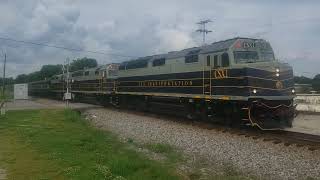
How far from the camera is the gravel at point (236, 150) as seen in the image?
11683 mm

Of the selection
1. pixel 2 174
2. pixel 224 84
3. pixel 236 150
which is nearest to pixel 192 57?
pixel 224 84

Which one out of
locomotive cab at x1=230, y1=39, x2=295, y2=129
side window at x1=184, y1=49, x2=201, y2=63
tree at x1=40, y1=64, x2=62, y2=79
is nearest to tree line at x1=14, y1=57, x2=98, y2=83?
tree at x1=40, y1=64, x2=62, y2=79

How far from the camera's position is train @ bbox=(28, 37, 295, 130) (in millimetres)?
18828

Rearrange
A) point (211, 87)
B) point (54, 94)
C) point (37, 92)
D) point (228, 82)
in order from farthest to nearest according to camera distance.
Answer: point (37, 92) < point (54, 94) < point (211, 87) < point (228, 82)

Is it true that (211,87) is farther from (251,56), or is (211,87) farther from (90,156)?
(90,156)

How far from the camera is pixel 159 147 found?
15445 millimetres

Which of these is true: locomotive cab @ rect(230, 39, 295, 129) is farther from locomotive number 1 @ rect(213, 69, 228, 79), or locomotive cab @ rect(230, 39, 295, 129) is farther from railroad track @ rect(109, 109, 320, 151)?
locomotive number 1 @ rect(213, 69, 228, 79)

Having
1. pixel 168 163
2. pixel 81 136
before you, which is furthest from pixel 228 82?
pixel 168 163

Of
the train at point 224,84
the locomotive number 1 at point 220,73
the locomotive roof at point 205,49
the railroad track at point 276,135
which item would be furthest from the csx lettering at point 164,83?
the locomotive number 1 at point 220,73

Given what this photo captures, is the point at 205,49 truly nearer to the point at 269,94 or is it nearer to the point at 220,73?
the point at 220,73

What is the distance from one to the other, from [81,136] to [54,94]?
48357 millimetres

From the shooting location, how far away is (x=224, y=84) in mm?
20281

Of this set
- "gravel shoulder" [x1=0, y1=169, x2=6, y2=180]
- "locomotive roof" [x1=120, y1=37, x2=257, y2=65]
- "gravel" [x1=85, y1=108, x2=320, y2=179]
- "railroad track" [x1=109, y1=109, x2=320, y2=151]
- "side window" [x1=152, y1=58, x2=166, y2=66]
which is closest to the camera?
"gravel shoulder" [x1=0, y1=169, x2=6, y2=180]

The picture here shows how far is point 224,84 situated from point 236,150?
5.89 meters
